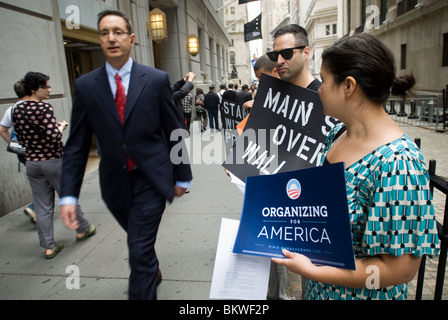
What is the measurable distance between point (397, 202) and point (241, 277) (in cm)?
72

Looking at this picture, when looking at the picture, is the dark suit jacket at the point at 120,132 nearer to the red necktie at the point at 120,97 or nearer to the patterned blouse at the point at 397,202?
the red necktie at the point at 120,97

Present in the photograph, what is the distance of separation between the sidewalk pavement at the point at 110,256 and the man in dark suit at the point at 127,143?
35.6 inches

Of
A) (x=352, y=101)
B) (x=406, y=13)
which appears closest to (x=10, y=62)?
(x=352, y=101)

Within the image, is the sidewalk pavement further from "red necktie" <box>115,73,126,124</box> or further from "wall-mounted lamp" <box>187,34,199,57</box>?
"wall-mounted lamp" <box>187,34,199,57</box>

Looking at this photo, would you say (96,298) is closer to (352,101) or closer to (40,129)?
(40,129)

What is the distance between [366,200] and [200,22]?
1930 cm

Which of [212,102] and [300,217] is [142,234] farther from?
[212,102]

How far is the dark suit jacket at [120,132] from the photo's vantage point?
2268mm

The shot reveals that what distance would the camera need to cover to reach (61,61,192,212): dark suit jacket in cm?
227

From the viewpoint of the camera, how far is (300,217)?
1212 millimetres

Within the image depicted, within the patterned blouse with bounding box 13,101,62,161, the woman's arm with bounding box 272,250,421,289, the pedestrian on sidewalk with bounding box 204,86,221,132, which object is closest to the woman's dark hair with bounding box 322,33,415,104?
the woman's arm with bounding box 272,250,421,289

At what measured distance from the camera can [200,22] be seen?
60.7 ft

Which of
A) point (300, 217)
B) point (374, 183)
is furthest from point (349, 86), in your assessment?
point (300, 217)

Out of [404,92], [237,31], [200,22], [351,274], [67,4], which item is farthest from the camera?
[237,31]
